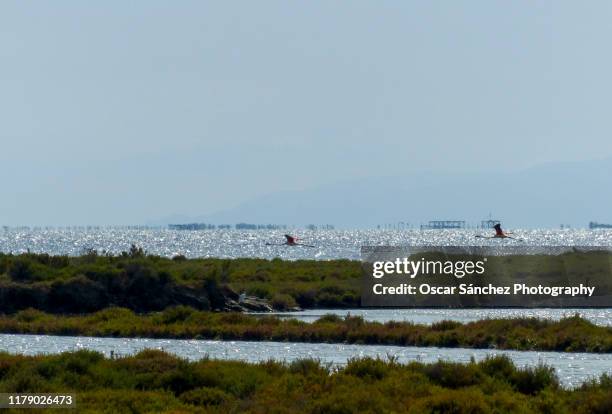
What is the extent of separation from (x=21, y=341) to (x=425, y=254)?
108 feet

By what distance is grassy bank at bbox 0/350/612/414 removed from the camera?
22406 mm

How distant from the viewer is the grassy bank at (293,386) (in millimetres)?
22406

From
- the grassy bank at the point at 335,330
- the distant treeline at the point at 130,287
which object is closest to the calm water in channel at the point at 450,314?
the distant treeline at the point at 130,287

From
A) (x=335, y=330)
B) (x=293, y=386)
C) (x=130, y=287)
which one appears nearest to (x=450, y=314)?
(x=335, y=330)

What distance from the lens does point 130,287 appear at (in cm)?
5438

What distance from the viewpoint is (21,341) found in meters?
39.2

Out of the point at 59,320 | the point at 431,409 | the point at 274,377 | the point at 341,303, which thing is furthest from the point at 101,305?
the point at 431,409

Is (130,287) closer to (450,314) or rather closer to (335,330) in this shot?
(450,314)

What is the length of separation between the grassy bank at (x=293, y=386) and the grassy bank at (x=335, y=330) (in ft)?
36.9

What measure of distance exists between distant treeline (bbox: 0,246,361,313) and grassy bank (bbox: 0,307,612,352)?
5741 millimetres

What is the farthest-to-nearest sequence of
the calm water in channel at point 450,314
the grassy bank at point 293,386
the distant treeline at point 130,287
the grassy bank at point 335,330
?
the distant treeline at point 130,287, the calm water in channel at point 450,314, the grassy bank at point 335,330, the grassy bank at point 293,386

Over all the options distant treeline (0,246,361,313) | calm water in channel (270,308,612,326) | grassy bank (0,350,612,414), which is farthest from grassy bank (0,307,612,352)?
grassy bank (0,350,612,414)

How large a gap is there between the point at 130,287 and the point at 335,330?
55.0 feet

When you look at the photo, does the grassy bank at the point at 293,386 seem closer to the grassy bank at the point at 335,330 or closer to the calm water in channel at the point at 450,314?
the grassy bank at the point at 335,330
